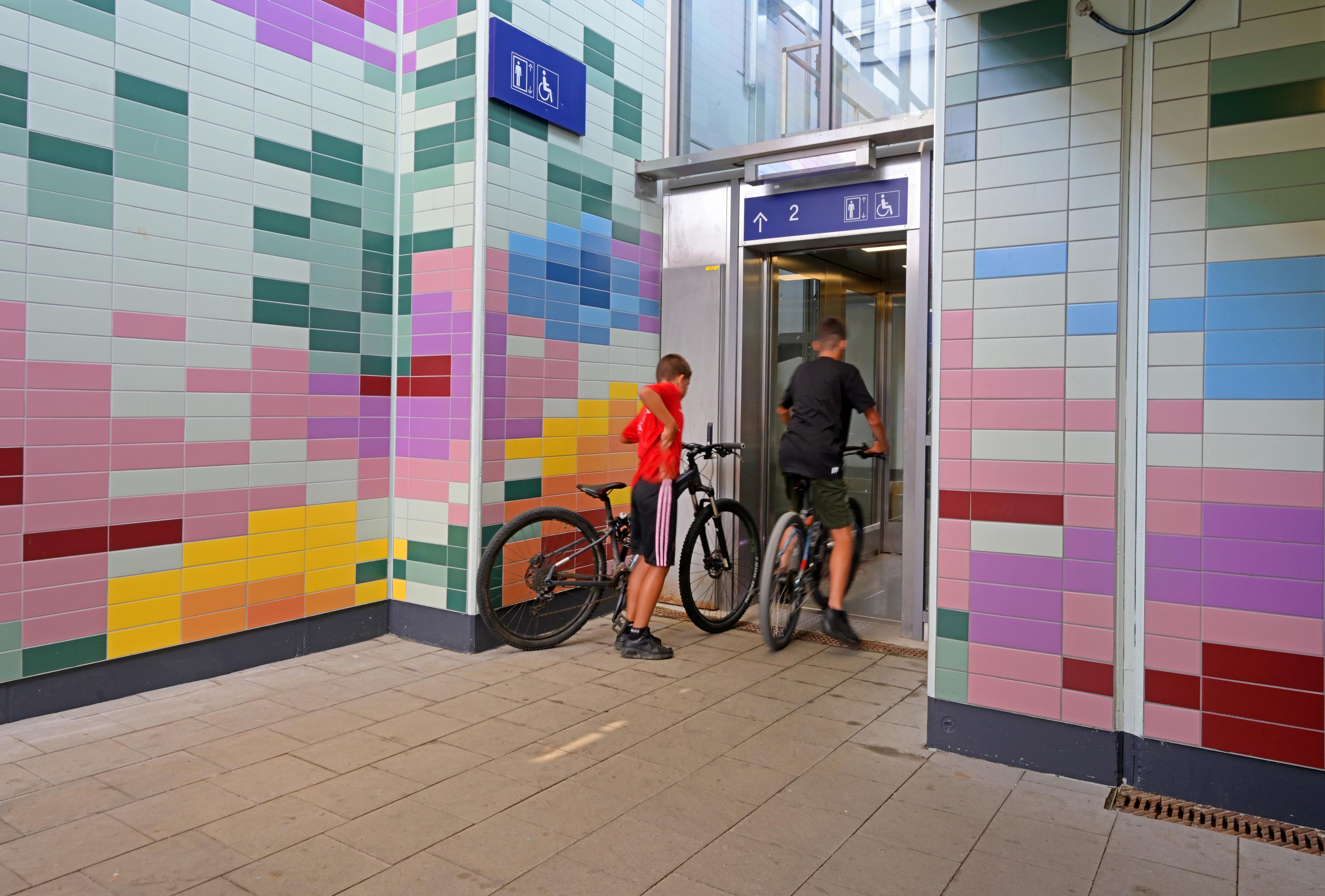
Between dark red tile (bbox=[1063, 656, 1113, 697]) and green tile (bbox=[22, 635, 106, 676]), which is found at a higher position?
dark red tile (bbox=[1063, 656, 1113, 697])

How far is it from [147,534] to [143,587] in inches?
9.0

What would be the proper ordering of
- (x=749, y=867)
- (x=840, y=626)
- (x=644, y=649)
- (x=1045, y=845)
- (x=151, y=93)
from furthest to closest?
(x=840, y=626) → (x=644, y=649) → (x=151, y=93) → (x=1045, y=845) → (x=749, y=867)

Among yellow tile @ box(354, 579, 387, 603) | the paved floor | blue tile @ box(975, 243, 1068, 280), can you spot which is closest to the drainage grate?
the paved floor

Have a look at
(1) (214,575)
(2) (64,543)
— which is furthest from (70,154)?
(1) (214,575)

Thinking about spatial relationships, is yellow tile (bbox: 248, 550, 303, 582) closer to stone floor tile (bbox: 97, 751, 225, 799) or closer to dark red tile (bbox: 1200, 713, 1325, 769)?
stone floor tile (bbox: 97, 751, 225, 799)

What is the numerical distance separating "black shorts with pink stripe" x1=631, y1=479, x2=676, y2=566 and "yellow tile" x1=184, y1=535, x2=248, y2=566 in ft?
6.27

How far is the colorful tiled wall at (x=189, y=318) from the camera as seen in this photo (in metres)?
3.43

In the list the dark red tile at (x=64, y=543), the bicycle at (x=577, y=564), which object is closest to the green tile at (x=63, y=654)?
the dark red tile at (x=64, y=543)

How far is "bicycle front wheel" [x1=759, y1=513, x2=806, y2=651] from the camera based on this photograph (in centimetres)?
457

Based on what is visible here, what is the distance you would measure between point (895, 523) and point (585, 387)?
341 cm

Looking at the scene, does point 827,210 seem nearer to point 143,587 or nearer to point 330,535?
point 330,535

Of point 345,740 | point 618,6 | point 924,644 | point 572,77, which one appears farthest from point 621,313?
point 345,740

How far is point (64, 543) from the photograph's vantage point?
11.6ft

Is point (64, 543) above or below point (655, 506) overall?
below
